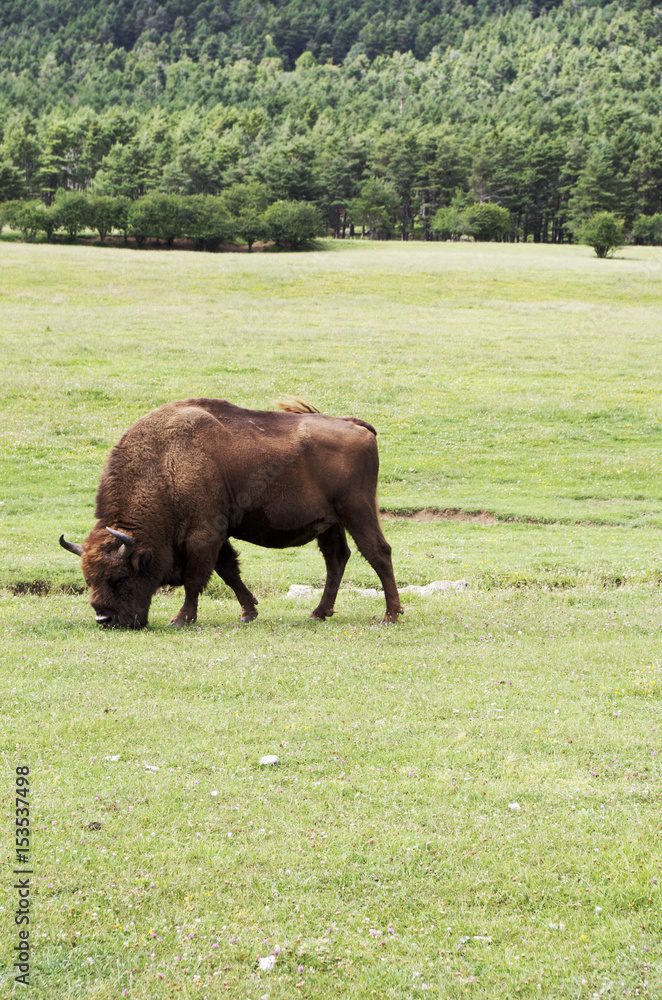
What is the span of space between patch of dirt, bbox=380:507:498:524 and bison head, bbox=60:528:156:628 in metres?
11.2

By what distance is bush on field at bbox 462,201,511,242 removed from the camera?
129625 mm

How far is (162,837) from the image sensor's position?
646 cm

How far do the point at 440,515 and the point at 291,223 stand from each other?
9044 cm

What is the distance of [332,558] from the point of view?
47.0 feet

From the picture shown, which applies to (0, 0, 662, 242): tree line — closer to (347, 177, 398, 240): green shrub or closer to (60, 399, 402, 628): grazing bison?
(347, 177, 398, 240): green shrub

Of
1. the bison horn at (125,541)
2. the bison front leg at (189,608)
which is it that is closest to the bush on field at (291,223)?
the bison front leg at (189,608)

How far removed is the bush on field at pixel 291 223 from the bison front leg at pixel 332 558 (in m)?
98.3

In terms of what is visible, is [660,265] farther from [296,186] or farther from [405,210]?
[405,210]

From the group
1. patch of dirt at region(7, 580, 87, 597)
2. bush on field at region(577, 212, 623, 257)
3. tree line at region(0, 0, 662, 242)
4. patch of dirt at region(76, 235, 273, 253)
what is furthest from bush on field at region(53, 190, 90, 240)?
patch of dirt at region(7, 580, 87, 597)

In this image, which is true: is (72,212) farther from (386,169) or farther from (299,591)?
(299,591)

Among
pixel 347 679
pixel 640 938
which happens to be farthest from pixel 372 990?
pixel 347 679

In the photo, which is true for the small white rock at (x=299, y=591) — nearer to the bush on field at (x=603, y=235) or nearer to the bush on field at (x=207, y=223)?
the bush on field at (x=603, y=235)

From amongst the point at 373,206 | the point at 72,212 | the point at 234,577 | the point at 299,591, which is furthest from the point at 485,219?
the point at 234,577

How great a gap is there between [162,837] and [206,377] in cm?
3037
